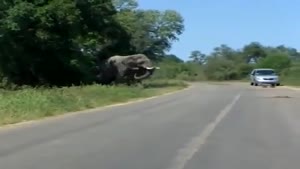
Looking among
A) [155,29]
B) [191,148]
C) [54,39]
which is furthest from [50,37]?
[155,29]

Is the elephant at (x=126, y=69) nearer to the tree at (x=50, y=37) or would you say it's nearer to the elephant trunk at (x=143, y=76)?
the elephant trunk at (x=143, y=76)

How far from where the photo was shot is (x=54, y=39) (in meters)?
48.1

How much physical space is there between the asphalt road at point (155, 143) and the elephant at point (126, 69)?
1382 inches

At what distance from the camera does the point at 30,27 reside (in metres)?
46.8

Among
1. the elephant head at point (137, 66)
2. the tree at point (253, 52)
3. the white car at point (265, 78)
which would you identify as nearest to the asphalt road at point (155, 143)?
the elephant head at point (137, 66)

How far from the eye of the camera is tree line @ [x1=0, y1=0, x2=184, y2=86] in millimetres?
45469

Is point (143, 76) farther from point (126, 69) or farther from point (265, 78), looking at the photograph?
point (265, 78)

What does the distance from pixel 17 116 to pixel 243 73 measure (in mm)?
102068

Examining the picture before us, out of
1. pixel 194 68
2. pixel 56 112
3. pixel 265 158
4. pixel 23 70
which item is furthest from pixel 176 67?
pixel 265 158

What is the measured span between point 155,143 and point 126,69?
4332cm

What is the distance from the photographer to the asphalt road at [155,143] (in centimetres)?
1116

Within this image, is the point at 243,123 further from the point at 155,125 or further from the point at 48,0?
the point at 48,0

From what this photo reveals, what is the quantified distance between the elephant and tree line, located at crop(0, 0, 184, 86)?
1318mm

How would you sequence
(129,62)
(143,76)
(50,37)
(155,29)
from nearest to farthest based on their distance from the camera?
(50,37), (129,62), (143,76), (155,29)
